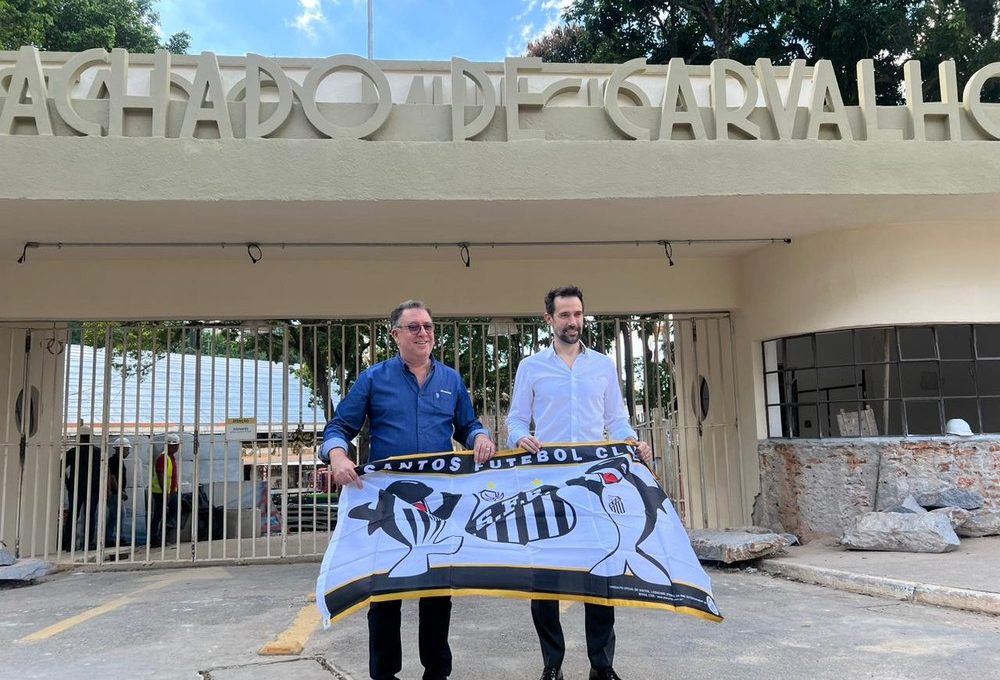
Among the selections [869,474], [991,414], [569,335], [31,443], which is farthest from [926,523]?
[31,443]

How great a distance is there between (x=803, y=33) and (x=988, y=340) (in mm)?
15063

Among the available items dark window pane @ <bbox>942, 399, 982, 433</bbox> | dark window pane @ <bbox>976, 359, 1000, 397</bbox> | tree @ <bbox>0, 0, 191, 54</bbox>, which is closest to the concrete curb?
dark window pane @ <bbox>942, 399, 982, 433</bbox>

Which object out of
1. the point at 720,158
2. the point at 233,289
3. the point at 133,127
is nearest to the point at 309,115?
the point at 133,127

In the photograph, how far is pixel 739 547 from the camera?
6.50 metres

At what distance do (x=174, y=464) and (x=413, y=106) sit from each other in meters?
7.35

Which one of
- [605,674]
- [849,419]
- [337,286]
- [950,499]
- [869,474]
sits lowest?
[605,674]

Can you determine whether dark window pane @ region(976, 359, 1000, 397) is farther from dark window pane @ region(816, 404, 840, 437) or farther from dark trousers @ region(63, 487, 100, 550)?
dark trousers @ region(63, 487, 100, 550)

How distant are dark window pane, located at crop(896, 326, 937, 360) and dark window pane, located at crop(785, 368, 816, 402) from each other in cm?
87

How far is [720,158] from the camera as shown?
19.6ft

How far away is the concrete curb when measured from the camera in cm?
474

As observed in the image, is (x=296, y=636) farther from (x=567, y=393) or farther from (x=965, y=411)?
(x=965, y=411)

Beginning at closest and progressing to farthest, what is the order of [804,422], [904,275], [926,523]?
[926,523], [904,275], [804,422]

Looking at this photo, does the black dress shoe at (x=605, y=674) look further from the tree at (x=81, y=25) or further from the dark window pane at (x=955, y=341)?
the tree at (x=81, y=25)

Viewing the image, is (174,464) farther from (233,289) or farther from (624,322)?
(624,322)
